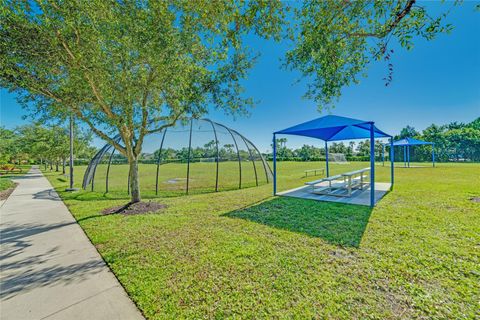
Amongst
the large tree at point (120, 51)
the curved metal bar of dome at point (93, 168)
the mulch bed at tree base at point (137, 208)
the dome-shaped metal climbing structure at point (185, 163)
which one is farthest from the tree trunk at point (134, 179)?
the curved metal bar of dome at point (93, 168)

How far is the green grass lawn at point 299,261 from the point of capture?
218cm

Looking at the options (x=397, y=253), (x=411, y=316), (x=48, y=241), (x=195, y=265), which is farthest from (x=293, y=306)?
(x=48, y=241)

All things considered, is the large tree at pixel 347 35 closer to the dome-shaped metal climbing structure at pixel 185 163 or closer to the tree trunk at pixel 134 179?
the tree trunk at pixel 134 179

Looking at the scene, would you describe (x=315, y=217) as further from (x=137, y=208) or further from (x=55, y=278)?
(x=137, y=208)

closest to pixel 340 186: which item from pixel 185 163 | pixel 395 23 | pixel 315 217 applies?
pixel 315 217

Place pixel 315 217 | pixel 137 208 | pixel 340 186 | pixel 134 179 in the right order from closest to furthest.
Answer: pixel 315 217, pixel 137 208, pixel 134 179, pixel 340 186

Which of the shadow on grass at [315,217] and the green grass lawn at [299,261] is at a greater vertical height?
the shadow on grass at [315,217]

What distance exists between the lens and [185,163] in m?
9.73

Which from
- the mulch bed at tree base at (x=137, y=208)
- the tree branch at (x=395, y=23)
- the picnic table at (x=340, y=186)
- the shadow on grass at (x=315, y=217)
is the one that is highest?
the tree branch at (x=395, y=23)

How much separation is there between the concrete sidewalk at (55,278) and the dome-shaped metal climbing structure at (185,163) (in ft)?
15.4

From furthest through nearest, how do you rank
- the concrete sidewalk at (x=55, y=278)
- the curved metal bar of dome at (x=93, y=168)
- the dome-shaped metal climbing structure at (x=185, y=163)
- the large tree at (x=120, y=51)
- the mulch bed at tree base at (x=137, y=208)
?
the curved metal bar of dome at (x=93, y=168) < the dome-shaped metal climbing structure at (x=185, y=163) < the mulch bed at tree base at (x=137, y=208) < the large tree at (x=120, y=51) < the concrete sidewalk at (x=55, y=278)

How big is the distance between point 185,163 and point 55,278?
713 centimetres

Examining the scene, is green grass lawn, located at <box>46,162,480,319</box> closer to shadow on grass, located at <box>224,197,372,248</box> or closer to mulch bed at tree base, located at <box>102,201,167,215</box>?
shadow on grass, located at <box>224,197,372,248</box>

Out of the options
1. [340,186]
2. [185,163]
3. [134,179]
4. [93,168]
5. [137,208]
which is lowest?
[137,208]
